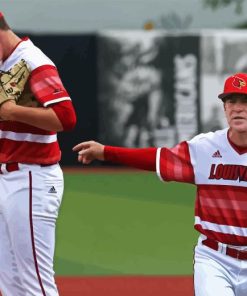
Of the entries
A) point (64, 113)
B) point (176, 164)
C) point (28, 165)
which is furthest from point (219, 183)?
point (28, 165)

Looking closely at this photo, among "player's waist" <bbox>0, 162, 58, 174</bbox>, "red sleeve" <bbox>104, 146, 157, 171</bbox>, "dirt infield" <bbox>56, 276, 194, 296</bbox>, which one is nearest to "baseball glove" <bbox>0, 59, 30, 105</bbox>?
"player's waist" <bbox>0, 162, 58, 174</bbox>

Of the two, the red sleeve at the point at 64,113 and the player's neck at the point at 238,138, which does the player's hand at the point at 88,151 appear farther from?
the player's neck at the point at 238,138

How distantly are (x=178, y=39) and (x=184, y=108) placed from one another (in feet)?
4.73

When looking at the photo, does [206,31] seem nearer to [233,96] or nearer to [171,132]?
[171,132]

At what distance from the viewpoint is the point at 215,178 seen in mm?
5379

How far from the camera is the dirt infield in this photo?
8430 mm

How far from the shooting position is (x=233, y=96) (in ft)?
17.5

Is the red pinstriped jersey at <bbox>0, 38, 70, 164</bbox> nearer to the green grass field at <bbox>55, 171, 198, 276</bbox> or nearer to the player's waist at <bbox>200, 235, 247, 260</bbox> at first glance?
the player's waist at <bbox>200, 235, 247, 260</bbox>

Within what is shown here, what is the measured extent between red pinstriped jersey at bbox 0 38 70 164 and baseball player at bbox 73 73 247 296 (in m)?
0.33

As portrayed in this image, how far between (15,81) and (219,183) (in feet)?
4.17

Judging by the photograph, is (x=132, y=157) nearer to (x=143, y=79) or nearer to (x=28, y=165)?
(x=28, y=165)

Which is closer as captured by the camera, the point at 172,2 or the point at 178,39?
the point at 178,39

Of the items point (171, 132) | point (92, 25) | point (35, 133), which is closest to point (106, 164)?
point (171, 132)

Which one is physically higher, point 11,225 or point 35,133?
point 35,133
